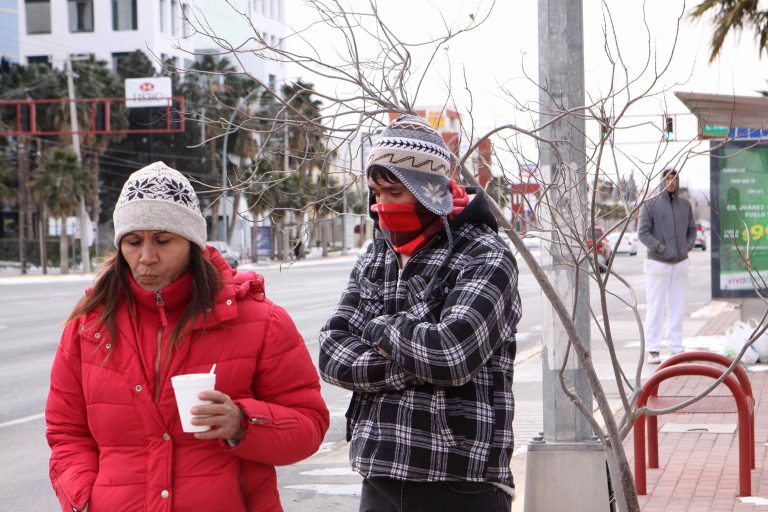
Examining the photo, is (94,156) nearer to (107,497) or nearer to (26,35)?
(26,35)

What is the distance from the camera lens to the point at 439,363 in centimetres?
307

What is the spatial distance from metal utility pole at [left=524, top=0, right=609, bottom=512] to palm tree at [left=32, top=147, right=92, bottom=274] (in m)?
46.7

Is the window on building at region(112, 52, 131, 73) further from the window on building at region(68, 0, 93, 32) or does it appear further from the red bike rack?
the red bike rack

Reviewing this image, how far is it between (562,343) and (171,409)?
2838mm

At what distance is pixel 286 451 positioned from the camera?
2980 millimetres

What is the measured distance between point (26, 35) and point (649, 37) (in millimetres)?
79773

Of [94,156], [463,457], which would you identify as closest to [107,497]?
[463,457]

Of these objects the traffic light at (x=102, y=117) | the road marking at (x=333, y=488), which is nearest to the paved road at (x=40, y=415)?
the road marking at (x=333, y=488)

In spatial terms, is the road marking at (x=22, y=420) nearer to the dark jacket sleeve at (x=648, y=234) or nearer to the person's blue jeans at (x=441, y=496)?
the dark jacket sleeve at (x=648, y=234)

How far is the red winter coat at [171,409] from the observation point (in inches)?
113

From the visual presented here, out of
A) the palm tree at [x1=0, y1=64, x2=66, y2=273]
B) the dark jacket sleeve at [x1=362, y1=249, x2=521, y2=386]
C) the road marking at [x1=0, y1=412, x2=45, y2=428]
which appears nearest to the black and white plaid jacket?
the dark jacket sleeve at [x1=362, y1=249, x2=521, y2=386]

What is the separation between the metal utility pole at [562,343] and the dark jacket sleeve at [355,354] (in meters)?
1.75

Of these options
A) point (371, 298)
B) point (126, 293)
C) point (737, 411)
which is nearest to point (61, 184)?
point (737, 411)

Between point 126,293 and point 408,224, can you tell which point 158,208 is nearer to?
point 126,293
